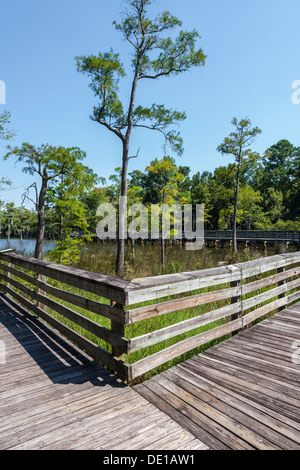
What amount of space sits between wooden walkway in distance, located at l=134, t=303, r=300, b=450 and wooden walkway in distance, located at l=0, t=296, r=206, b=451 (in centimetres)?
21

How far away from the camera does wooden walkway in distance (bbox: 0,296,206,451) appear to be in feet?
7.36

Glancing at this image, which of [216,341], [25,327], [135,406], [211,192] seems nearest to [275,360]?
[216,341]

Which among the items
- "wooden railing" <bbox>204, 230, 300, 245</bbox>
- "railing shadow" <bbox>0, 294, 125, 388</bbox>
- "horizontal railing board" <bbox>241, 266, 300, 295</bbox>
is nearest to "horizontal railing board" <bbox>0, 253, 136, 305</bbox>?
"railing shadow" <bbox>0, 294, 125, 388</bbox>

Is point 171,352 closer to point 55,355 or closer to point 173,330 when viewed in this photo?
point 173,330

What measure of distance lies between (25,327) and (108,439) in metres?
3.72

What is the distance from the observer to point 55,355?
4.01m

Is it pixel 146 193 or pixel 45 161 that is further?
pixel 146 193

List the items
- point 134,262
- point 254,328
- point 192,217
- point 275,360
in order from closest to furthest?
1. point 275,360
2. point 254,328
3. point 134,262
4. point 192,217

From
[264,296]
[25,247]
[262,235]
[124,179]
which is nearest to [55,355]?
[264,296]

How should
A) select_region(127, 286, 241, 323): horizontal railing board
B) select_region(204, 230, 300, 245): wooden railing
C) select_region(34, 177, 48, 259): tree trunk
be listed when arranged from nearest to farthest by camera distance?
select_region(127, 286, 241, 323): horizontal railing board → select_region(34, 177, 48, 259): tree trunk → select_region(204, 230, 300, 245): wooden railing

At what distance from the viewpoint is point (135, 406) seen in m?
2.74

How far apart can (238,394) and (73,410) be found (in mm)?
1745

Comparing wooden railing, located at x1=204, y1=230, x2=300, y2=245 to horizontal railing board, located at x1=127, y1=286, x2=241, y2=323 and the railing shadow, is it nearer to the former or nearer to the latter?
horizontal railing board, located at x1=127, y1=286, x2=241, y2=323

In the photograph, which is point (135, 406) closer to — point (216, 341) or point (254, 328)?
point (216, 341)
